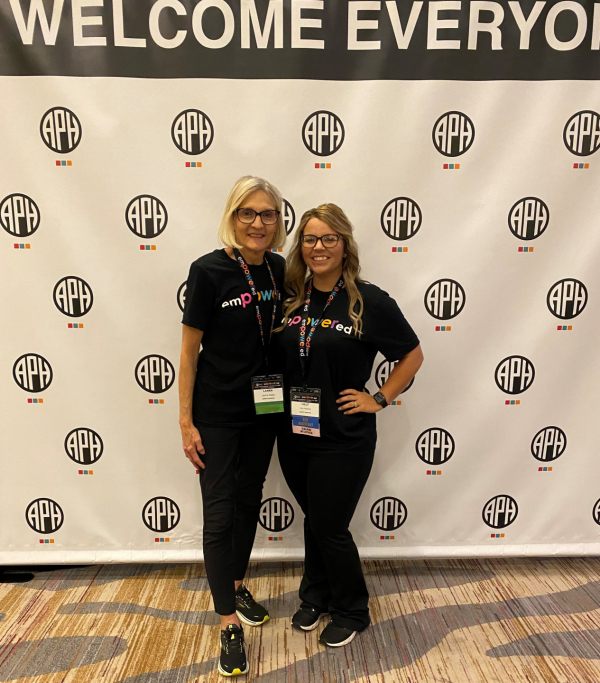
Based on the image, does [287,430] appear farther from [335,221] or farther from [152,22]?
[152,22]

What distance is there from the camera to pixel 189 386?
1.61m

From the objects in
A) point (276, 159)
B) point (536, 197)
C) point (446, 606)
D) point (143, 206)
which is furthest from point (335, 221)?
point (446, 606)

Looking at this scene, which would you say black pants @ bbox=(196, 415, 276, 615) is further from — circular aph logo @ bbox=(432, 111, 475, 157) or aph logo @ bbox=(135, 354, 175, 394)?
circular aph logo @ bbox=(432, 111, 475, 157)

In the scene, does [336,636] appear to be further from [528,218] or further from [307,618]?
[528,218]

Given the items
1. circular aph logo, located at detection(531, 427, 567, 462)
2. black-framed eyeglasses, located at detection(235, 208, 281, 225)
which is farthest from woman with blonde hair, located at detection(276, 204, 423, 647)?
circular aph logo, located at detection(531, 427, 567, 462)

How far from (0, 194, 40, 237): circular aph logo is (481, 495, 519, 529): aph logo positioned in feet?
7.52

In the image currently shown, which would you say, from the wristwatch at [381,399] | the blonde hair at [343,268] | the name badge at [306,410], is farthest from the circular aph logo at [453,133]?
the name badge at [306,410]

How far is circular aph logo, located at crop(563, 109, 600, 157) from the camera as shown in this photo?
76.1 inches

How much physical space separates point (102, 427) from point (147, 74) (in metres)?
1.45

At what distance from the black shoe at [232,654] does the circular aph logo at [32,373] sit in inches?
48.5

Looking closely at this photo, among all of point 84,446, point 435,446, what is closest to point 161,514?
point 84,446

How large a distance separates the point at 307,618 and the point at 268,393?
0.91 m

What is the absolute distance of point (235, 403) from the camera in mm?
1607

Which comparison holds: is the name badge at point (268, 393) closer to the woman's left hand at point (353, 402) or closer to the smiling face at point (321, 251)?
the woman's left hand at point (353, 402)
